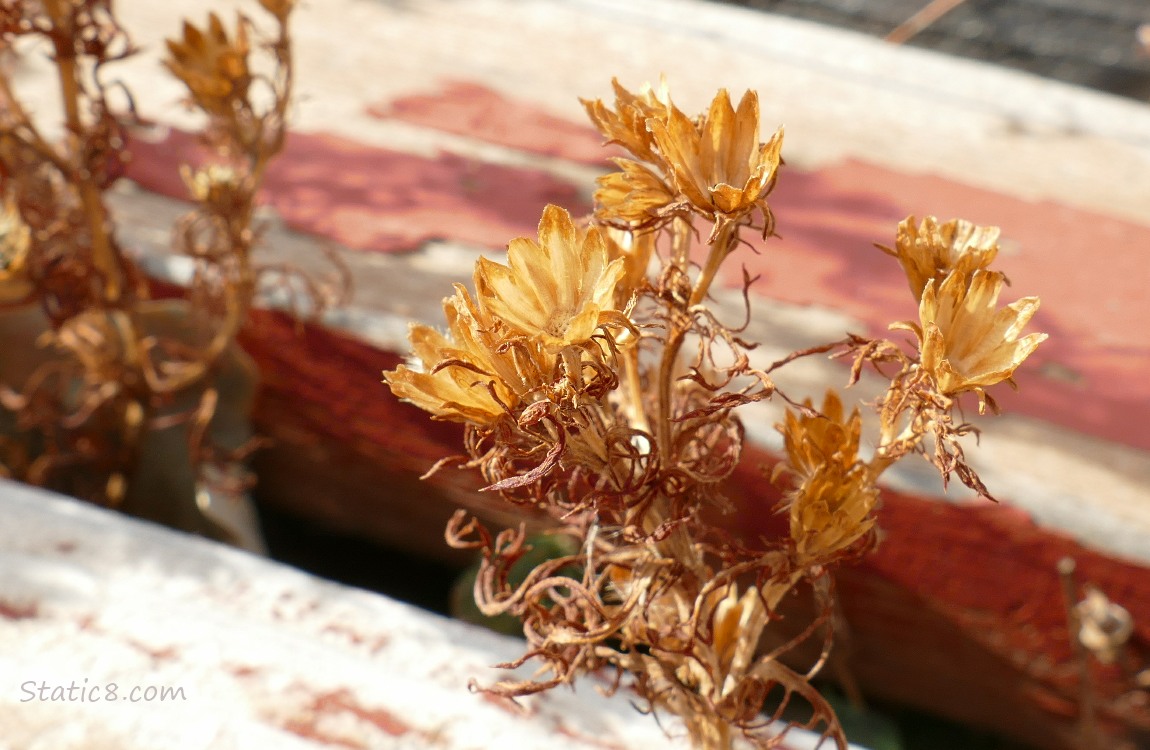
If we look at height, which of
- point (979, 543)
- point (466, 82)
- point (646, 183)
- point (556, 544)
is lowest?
point (556, 544)

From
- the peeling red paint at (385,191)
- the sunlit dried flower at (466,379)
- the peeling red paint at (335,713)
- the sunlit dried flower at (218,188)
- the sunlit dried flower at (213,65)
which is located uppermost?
the sunlit dried flower at (213,65)

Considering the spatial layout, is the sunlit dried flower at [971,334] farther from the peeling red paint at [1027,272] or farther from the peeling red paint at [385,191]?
the peeling red paint at [385,191]

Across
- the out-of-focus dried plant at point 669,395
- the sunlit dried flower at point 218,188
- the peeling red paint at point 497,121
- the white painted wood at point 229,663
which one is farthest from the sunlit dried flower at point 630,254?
the peeling red paint at point 497,121

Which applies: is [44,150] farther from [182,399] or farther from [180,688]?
[180,688]

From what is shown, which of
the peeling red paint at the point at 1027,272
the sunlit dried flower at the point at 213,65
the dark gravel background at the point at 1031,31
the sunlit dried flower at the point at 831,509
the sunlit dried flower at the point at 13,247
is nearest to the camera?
the sunlit dried flower at the point at 831,509

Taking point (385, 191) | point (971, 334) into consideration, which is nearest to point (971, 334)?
point (971, 334)

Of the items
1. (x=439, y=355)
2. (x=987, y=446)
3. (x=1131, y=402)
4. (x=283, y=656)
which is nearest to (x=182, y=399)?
(x=283, y=656)

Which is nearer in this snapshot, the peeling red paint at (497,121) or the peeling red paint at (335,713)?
the peeling red paint at (335,713)
